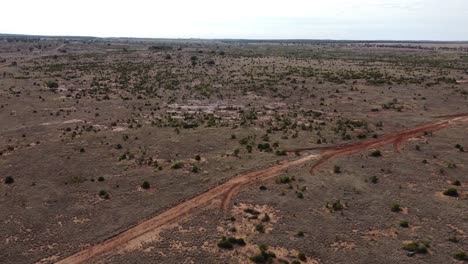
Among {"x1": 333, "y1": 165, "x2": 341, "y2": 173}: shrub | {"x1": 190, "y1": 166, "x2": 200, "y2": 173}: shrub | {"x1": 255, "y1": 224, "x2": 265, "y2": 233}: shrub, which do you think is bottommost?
{"x1": 255, "y1": 224, "x2": 265, "y2": 233}: shrub

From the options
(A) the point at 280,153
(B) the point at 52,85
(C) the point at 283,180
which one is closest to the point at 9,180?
(C) the point at 283,180

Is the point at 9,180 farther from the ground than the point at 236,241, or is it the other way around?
the point at 9,180

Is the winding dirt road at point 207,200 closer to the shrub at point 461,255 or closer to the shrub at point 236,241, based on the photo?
the shrub at point 236,241

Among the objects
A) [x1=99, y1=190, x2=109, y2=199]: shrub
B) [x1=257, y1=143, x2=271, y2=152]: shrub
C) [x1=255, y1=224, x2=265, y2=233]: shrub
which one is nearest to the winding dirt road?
[x1=257, y1=143, x2=271, y2=152]: shrub

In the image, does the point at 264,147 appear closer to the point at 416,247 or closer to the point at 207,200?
the point at 207,200

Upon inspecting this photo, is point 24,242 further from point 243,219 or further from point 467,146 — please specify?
point 467,146

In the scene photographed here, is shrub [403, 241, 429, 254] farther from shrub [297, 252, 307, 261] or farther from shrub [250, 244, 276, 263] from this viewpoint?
shrub [250, 244, 276, 263]

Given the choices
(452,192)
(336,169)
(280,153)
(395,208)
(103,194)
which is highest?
(280,153)

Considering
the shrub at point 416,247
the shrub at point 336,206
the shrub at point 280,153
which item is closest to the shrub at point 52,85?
the shrub at point 280,153
